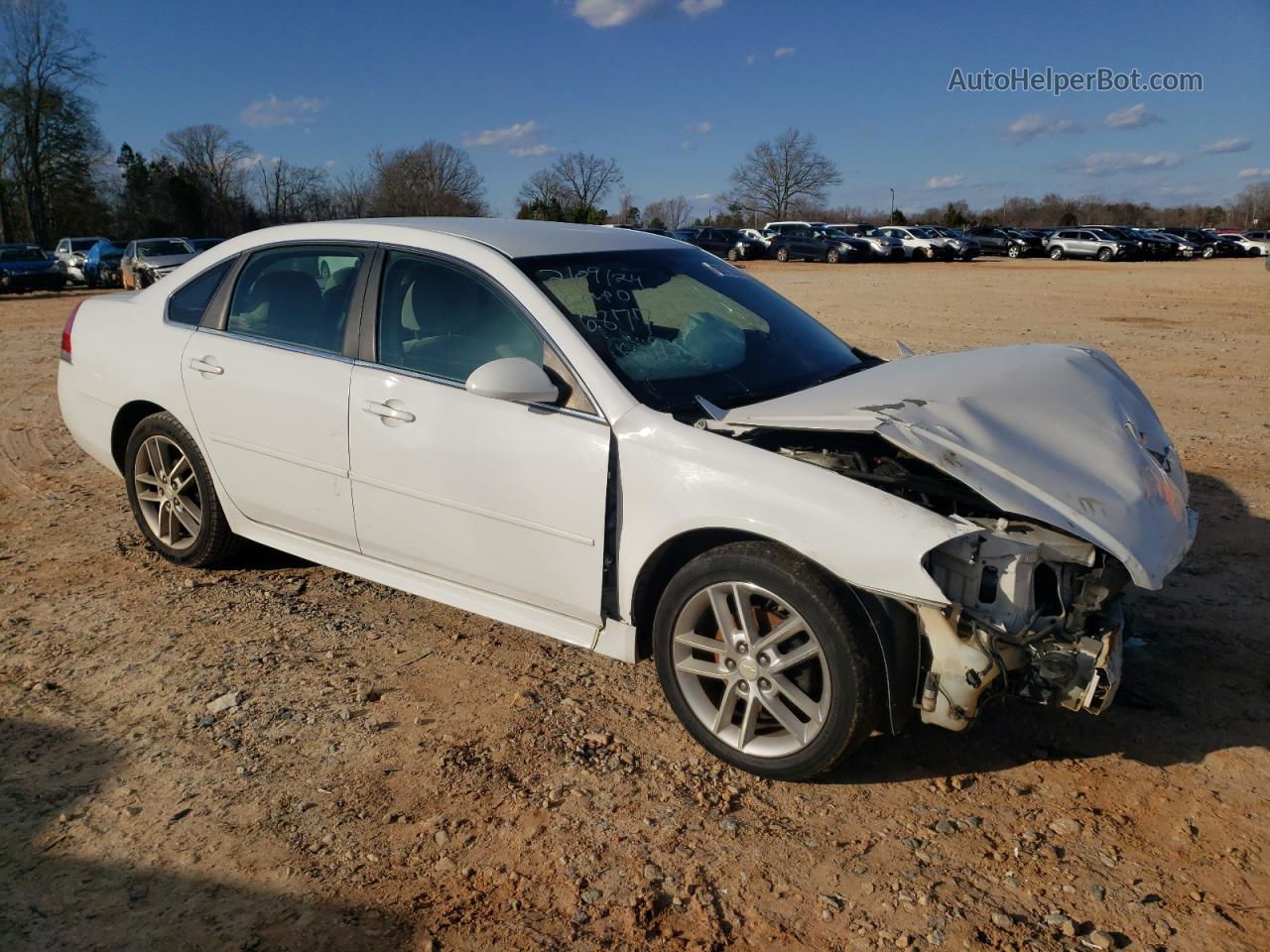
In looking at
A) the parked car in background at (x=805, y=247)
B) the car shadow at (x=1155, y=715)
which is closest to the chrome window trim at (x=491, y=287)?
the car shadow at (x=1155, y=715)

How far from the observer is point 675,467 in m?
3.20

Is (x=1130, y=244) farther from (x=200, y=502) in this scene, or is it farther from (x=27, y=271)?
(x=200, y=502)

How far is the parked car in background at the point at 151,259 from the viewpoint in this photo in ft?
74.2

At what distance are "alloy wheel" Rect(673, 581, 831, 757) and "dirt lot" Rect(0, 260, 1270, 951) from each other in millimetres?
176

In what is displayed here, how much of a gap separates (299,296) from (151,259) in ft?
71.8

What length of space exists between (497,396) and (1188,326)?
14.6 meters

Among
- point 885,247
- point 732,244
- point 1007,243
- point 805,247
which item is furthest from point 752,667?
point 1007,243

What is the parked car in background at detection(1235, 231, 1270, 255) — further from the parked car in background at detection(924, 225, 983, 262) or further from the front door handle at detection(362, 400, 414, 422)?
the front door handle at detection(362, 400, 414, 422)

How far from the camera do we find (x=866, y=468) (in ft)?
10.3

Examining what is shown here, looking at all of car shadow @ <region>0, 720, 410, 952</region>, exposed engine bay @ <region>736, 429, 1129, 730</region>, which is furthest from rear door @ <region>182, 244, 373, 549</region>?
exposed engine bay @ <region>736, 429, 1129, 730</region>

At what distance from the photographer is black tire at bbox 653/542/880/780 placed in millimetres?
2908

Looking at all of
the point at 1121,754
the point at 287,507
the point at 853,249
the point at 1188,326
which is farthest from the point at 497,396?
the point at 853,249

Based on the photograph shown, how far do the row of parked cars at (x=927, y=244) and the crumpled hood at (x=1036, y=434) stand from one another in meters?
37.6

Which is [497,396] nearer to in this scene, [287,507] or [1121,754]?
[287,507]
